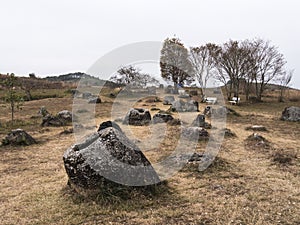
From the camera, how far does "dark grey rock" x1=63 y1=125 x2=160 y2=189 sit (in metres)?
5.43

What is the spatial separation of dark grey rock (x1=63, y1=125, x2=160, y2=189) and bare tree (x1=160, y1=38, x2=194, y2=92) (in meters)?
32.2

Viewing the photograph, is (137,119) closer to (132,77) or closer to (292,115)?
(292,115)

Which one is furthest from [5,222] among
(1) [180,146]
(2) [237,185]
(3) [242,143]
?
(3) [242,143]

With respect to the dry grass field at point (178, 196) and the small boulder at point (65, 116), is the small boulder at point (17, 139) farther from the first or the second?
the small boulder at point (65, 116)

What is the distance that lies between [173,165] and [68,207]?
3.56 metres

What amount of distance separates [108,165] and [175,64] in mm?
34718

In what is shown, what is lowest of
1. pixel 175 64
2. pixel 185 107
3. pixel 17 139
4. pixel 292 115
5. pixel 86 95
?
pixel 17 139

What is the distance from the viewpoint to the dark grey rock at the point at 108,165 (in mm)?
5426

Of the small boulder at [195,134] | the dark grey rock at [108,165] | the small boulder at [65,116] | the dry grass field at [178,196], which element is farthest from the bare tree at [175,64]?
the dark grey rock at [108,165]

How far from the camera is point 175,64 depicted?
39.0 m

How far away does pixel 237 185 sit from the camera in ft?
21.0

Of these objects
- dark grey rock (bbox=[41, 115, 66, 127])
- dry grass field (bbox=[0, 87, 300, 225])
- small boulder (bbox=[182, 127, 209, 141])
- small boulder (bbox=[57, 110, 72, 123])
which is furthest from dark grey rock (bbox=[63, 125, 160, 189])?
small boulder (bbox=[57, 110, 72, 123])

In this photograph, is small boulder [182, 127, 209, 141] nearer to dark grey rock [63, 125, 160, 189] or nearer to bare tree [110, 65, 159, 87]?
dark grey rock [63, 125, 160, 189]

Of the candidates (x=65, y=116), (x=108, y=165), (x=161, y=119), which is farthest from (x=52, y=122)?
(x=108, y=165)
